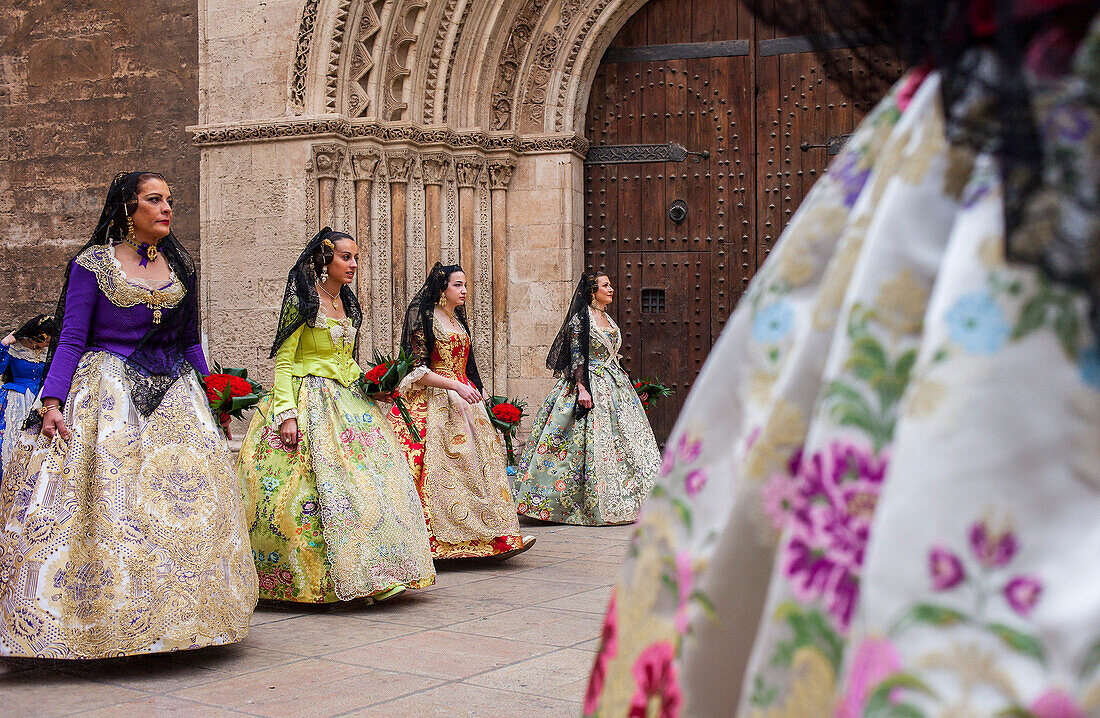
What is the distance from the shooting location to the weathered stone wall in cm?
988

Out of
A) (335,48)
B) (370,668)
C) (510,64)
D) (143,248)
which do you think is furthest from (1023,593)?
(510,64)

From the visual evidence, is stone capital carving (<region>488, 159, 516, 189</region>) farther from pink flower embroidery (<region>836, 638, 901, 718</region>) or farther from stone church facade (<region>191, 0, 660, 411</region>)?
pink flower embroidery (<region>836, 638, 901, 718</region>)

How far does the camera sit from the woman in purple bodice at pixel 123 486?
11.6 feet

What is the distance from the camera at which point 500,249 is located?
10.2 metres

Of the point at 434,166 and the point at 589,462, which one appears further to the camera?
the point at 434,166

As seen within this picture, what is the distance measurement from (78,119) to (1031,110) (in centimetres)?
1087

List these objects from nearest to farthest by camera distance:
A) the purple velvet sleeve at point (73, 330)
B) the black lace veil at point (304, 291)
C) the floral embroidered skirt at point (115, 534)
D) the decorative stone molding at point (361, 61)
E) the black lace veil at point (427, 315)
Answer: the floral embroidered skirt at point (115, 534)
the purple velvet sleeve at point (73, 330)
the black lace veil at point (304, 291)
the black lace veil at point (427, 315)
the decorative stone molding at point (361, 61)

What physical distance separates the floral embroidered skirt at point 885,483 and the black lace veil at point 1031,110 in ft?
0.07

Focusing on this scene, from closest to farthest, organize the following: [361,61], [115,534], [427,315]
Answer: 1. [115,534]
2. [427,315]
3. [361,61]

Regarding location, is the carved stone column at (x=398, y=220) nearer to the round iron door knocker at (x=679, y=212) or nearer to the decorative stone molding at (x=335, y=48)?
the decorative stone molding at (x=335, y=48)

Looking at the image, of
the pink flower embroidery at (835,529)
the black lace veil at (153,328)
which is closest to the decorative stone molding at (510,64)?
the black lace veil at (153,328)

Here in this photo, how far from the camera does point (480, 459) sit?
19.7 ft

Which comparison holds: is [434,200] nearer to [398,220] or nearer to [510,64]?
[398,220]

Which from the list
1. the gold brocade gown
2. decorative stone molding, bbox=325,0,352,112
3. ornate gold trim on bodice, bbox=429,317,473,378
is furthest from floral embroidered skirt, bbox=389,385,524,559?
decorative stone molding, bbox=325,0,352,112
